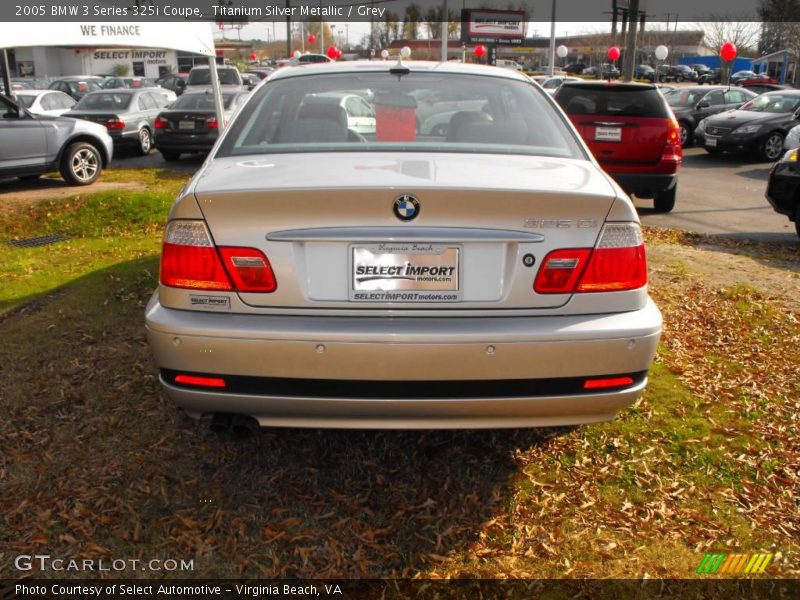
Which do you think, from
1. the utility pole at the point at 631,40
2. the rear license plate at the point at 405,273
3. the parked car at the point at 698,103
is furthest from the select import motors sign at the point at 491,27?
the rear license plate at the point at 405,273

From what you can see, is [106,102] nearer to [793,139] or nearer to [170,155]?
[170,155]

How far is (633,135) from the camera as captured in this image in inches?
370

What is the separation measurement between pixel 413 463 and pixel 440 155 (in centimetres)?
137

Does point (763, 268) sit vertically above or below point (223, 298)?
below

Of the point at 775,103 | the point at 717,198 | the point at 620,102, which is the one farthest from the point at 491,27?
the point at 620,102

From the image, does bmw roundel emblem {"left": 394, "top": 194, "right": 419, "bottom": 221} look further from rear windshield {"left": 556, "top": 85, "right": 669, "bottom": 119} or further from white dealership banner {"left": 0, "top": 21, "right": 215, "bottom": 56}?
white dealership banner {"left": 0, "top": 21, "right": 215, "bottom": 56}

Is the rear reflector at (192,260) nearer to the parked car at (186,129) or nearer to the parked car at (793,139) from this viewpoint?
the parked car at (793,139)

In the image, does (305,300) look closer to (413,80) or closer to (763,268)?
(413,80)

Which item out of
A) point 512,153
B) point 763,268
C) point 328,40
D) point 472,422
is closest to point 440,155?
point 512,153

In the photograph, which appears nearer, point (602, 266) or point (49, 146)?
point (602, 266)

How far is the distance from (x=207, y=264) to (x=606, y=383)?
150 centimetres

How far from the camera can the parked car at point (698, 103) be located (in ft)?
64.0

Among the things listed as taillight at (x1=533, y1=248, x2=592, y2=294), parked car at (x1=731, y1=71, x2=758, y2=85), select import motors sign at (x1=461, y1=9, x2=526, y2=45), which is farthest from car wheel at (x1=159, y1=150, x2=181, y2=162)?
parked car at (x1=731, y1=71, x2=758, y2=85)

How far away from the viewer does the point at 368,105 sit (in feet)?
12.5
